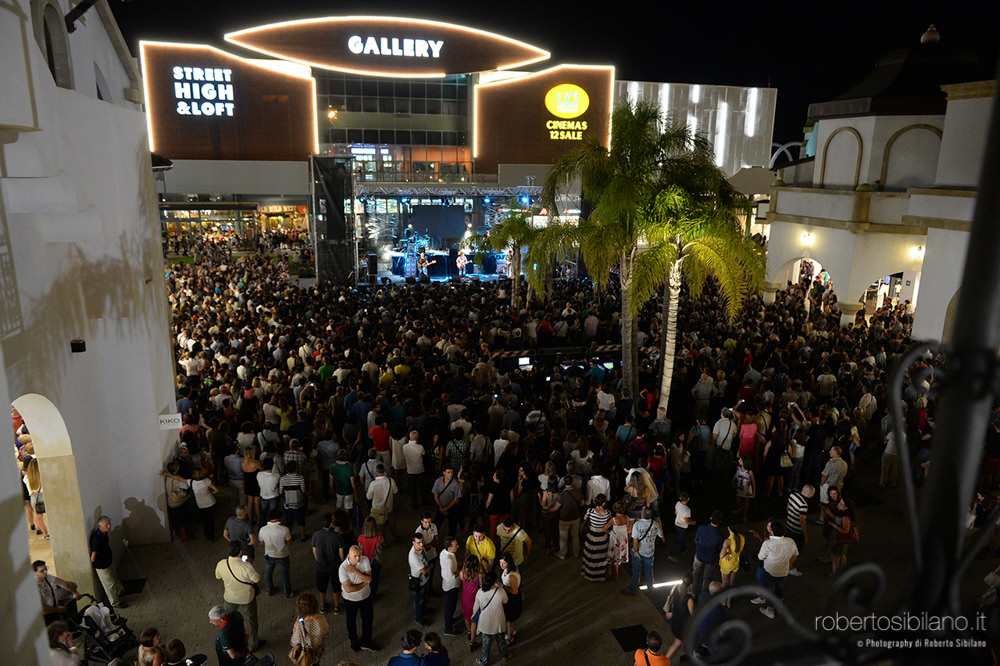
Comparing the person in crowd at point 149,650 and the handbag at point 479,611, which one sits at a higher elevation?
the person in crowd at point 149,650

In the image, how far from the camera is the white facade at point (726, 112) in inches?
1836

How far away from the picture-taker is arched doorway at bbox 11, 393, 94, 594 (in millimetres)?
7141

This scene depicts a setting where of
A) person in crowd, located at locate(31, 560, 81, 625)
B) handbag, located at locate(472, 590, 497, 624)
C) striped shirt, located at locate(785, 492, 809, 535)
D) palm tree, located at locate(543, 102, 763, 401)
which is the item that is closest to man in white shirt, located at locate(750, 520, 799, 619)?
striped shirt, located at locate(785, 492, 809, 535)

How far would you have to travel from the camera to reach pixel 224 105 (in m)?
38.2

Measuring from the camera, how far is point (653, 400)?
1267cm

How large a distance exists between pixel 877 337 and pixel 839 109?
25.1ft

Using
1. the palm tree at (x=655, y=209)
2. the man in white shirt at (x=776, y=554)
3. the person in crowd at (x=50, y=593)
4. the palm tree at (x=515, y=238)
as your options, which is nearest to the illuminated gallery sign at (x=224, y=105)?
the palm tree at (x=515, y=238)

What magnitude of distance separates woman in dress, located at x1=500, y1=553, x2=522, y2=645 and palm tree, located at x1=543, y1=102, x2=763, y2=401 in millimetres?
6588

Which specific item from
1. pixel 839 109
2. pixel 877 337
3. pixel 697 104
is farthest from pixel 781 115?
pixel 877 337

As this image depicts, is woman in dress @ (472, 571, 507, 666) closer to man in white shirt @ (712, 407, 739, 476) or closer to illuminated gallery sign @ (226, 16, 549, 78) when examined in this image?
man in white shirt @ (712, 407, 739, 476)

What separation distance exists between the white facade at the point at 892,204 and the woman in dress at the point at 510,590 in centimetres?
1276

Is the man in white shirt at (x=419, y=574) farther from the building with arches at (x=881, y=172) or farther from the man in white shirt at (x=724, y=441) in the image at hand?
the building with arches at (x=881, y=172)

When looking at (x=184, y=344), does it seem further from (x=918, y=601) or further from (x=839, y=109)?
(x=839, y=109)

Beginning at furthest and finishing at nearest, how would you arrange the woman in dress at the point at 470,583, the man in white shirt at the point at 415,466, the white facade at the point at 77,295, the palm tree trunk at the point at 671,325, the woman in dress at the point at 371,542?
the palm tree trunk at the point at 671,325
the man in white shirt at the point at 415,466
the woman in dress at the point at 371,542
the woman in dress at the point at 470,583
the white facade at the point at 77,295
